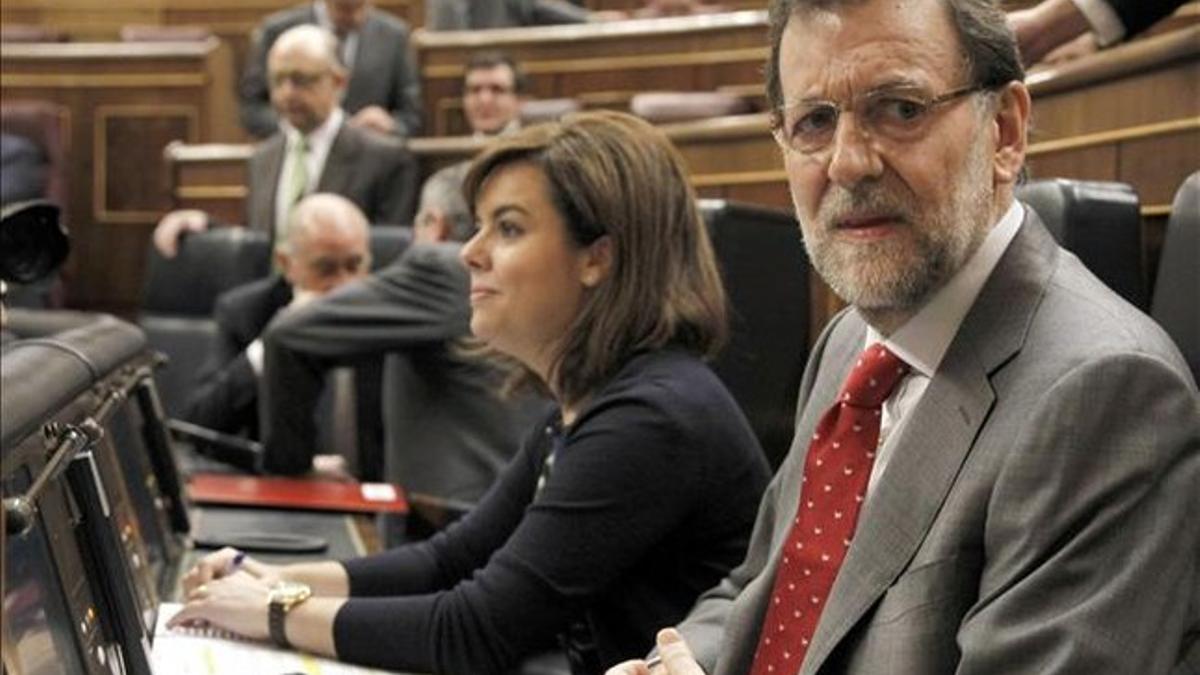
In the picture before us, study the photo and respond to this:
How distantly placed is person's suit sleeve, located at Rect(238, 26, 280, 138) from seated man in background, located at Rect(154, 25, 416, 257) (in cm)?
73

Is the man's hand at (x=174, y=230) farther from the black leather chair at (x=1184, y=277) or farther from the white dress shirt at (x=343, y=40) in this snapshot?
the black leather chair at (x=1184, y=277)

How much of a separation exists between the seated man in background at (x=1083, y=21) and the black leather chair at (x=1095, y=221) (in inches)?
11.8

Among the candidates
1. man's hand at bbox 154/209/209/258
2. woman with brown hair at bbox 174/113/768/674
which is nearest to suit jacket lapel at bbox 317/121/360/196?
man's hand at bbox 154/209/209/258

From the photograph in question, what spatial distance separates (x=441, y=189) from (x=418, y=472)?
1.68 ft

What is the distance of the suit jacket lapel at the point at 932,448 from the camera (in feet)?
3.29

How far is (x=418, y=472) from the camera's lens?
2604mm

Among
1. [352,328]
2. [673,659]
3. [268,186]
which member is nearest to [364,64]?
[268,186]

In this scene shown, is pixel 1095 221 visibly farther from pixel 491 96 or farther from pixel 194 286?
pixel 491 96

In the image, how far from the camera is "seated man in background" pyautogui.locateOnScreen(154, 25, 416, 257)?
4082 millimetres

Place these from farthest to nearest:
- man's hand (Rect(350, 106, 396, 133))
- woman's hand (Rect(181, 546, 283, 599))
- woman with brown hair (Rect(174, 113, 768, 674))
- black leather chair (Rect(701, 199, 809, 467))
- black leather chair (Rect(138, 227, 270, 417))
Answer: man's hand (Rect(350, 106, 396, 133)), black leather chair (Rect(138, 227, 270, 417)), black leather chair (Rect(701, 199, 809, 467)), woman's hand (Rect(181, 546, 283, 599)), woman with brown hair (Rect(174, 113, 768, 674))

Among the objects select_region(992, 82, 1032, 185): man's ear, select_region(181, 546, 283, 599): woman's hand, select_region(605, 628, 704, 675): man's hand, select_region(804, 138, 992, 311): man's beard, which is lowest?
select_region(181, 546, 283, 599): woman's hand

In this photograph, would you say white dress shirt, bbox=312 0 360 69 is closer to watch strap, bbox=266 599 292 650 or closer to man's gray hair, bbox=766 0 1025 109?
watch strap, bbox=266 599 292 650

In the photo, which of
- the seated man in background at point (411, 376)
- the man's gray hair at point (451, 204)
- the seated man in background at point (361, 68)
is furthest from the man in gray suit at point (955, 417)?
the seated man in background at point (361, 68)

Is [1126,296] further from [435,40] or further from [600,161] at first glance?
[435,40]
